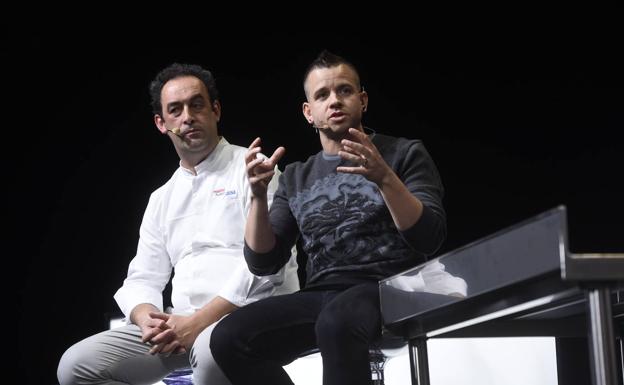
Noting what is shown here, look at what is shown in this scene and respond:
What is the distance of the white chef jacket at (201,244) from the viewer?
2.08 metres

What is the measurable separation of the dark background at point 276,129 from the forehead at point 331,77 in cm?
149

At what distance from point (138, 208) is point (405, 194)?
2.08 m

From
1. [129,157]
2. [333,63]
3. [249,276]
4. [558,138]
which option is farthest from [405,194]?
[129,157]

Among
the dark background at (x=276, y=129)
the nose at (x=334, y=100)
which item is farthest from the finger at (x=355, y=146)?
the dark background at (x=276, y=129)

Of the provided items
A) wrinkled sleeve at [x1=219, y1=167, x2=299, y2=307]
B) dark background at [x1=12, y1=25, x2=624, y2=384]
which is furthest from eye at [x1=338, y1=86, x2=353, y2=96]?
dark background at [x1=12, y1=25, x2=624, y2=384]

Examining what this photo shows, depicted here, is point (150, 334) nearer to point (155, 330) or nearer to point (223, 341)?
point (155, 330)

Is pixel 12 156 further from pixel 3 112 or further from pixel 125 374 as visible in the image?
pixel 125 374

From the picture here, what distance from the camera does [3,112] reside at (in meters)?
3.41

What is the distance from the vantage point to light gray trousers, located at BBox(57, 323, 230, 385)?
1.98 meters

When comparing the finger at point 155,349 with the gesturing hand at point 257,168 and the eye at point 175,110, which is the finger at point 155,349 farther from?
the eye at point 175,110

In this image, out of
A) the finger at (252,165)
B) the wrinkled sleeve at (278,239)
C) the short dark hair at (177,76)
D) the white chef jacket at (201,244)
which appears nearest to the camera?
the finger at (252,165)

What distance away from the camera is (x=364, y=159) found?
5.02 feet

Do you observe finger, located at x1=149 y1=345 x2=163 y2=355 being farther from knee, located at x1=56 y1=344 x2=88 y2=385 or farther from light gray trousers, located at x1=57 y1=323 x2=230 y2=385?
knee, located at x1=56 y1=344 x2=88 y2=385

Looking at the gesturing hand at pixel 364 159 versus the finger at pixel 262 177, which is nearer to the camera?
the gesturing hand at pixel 364 159
